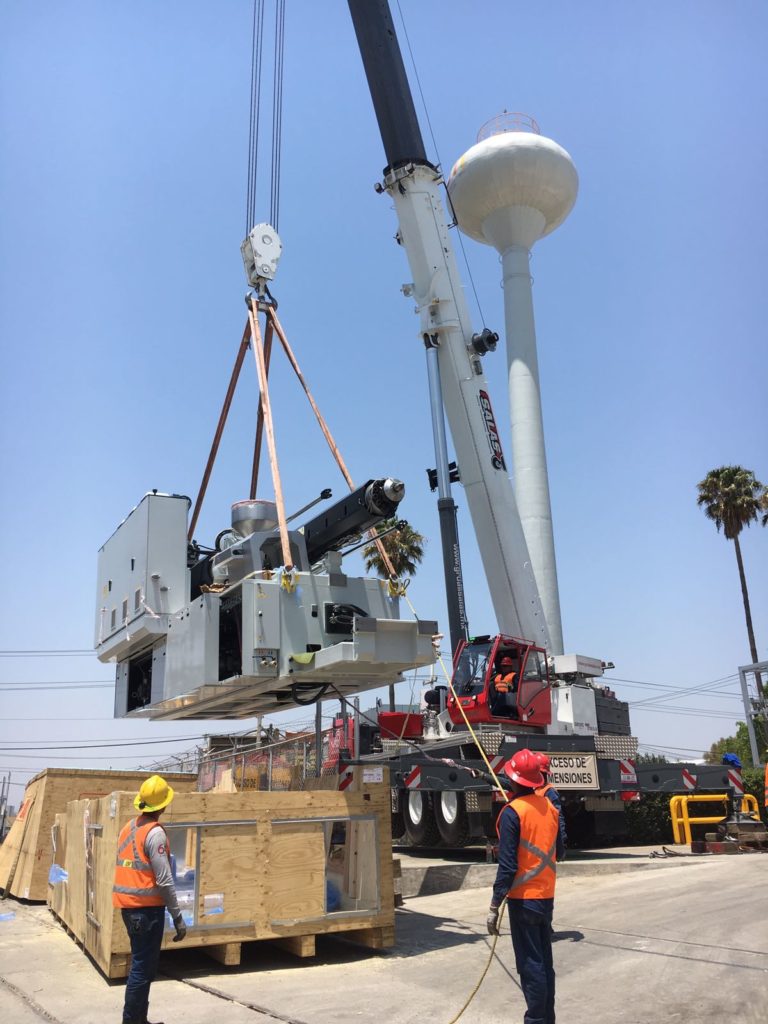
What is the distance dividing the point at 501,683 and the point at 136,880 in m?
9.33

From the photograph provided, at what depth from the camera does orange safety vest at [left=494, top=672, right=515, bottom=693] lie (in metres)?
14.1

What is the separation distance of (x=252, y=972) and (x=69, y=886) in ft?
9.48

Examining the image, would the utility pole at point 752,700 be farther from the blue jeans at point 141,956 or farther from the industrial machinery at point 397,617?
the blue jeans at point 141,956

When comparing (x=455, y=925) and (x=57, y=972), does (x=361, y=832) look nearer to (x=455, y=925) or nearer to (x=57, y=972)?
(x=455, y=925)

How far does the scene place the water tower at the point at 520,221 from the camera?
24031 mm

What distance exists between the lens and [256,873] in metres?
7.38

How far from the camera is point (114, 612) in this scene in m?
10.9

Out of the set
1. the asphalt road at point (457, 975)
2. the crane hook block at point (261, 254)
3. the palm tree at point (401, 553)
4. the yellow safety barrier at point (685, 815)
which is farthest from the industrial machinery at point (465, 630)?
the palm tree at point (401, 553)

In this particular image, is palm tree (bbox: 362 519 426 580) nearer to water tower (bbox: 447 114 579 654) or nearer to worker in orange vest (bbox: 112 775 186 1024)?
water tower (bbox: 447 114 579 654)

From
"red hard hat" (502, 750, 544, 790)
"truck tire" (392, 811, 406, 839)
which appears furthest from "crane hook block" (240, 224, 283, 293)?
"truck tire" (392, 811, 406, 839)

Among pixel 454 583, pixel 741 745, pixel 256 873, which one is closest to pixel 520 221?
pixel 454 583

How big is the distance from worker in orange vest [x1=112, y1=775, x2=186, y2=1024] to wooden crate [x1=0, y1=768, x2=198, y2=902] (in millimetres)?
6348

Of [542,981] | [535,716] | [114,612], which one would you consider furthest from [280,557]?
[535,716]

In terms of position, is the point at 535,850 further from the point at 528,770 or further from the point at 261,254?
the point at 261,254
